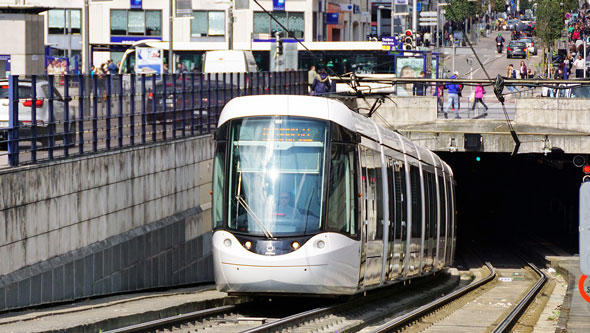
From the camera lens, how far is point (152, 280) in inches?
808

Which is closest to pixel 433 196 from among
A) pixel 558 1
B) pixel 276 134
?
pixel 276 134

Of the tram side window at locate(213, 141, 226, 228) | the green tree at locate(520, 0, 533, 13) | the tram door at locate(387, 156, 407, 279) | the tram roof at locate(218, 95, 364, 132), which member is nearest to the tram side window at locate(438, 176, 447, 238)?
the tram door at locate(387, 156, 407, 279)

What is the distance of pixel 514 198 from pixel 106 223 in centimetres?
5105

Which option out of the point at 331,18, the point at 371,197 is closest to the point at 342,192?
the point at 371,197

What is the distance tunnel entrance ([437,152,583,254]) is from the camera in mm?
52750

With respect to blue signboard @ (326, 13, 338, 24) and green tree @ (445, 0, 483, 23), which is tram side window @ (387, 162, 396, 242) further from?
green tree @ (445, 0, 483, 23)

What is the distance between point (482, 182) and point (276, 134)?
50861 millimetres

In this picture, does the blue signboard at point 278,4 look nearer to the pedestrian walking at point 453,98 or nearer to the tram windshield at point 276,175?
the pedestrian walking at point 453,98

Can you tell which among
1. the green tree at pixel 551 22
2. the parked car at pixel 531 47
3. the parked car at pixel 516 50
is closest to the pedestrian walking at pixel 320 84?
the green tree at pixel 551 22

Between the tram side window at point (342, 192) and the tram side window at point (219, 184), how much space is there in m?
1.54

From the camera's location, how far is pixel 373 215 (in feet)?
57.2

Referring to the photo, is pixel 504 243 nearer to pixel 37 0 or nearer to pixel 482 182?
pixel 482 182

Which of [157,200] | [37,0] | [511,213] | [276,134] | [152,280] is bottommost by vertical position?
[511,213]

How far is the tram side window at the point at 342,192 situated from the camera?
52.4ft
